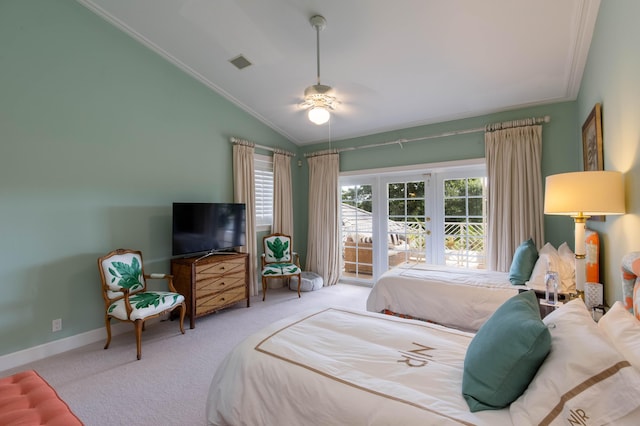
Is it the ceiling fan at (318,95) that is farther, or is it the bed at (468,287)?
the ceiling fan at (318,95)

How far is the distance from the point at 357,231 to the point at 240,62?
10.4 ft

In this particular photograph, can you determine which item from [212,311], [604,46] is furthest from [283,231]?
[604,46]

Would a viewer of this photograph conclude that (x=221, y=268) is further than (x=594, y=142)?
Yes

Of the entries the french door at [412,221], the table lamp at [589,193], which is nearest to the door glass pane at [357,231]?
the french door at [412,221]

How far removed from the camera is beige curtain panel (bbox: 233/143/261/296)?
438 cm

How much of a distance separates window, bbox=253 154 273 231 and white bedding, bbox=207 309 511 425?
320 centimetres

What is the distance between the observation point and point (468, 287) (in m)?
2.75

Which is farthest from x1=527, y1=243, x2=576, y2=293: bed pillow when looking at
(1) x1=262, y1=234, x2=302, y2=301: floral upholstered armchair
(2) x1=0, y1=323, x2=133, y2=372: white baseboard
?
(2) x1=0, y1=323, x2=133, y2=372: white baseboard

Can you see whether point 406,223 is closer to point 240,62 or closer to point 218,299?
point 218,299

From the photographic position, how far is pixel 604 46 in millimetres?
2123

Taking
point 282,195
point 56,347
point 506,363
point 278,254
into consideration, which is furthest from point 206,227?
point 506,363

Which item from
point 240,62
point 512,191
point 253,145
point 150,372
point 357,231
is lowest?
point 150,372

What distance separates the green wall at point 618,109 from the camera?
62.8 inches

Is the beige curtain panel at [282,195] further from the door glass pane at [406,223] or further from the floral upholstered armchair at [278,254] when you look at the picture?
the door glass pane at [406,223]
